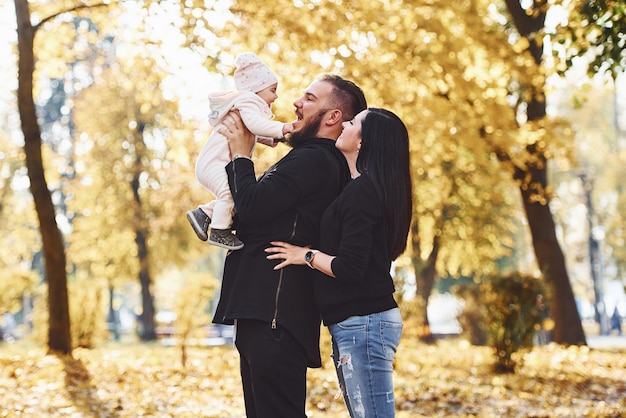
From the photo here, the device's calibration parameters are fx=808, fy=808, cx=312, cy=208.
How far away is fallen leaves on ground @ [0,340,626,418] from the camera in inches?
336

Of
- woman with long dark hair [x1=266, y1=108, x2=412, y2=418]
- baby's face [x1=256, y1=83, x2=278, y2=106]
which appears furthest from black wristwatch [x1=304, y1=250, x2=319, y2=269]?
baby's face [x1=256, y1=83, x2=278, y2=106]

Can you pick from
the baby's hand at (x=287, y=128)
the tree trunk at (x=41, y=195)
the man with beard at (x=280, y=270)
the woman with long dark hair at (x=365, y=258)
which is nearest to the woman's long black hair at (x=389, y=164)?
the woman with long dark hair at (x=365, y=258)

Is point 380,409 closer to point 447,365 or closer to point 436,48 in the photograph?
point 436,48

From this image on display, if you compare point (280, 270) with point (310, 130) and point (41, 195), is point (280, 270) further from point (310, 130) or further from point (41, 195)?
point (41, 195)

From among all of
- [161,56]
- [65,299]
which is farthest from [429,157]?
[65,299]

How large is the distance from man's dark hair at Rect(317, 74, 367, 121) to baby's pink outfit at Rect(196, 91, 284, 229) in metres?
0.31

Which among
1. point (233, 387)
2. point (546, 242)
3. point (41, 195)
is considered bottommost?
point (233, 387)

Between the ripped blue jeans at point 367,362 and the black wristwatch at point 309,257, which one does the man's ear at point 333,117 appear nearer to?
the black wristwatch at point 309,257

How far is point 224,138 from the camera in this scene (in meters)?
3.90

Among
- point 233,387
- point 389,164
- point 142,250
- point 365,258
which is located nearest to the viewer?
point 365,258

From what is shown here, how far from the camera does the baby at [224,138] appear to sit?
12.3ft

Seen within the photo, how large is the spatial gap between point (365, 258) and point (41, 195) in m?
10.1

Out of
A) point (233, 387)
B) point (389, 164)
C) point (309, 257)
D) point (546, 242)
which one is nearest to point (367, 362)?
point (309, 257)

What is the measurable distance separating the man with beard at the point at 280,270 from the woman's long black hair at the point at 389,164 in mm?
193
